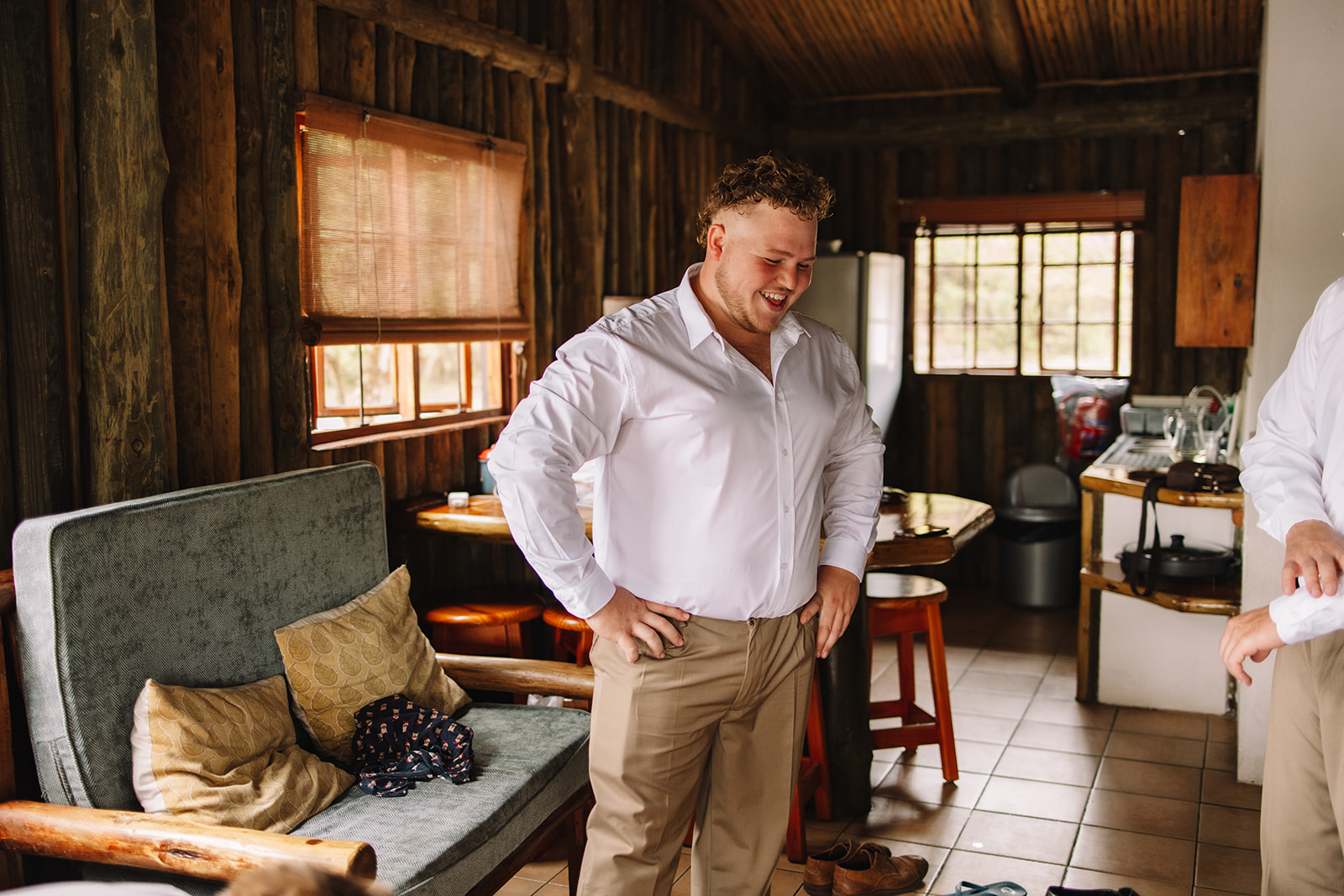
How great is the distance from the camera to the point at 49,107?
274 centimetres

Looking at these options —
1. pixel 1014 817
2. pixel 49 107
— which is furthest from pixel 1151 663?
pixel 49 107

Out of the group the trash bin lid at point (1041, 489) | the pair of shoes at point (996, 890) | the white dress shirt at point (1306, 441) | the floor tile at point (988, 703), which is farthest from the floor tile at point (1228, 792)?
the trash bin lid at point (1041, 489)

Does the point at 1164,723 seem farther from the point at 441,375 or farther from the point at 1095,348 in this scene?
the point at 441,375

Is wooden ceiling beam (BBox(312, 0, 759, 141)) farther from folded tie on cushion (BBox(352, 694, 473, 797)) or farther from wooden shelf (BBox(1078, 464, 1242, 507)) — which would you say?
wooden shelf (BBox(1078, 464, 1242, 507))

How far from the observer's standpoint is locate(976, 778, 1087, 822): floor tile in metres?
3.86

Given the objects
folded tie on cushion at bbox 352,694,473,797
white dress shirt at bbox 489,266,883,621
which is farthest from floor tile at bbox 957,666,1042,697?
white dress shirt at bbox 489,266,883,621

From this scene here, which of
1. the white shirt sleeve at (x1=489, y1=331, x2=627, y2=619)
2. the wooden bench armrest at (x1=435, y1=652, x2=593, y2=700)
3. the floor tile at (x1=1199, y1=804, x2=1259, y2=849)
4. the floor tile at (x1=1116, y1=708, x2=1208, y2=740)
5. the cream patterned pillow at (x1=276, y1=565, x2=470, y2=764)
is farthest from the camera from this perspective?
the floor tile at (x1=1116, y1=708, x2=1208, y2=740)

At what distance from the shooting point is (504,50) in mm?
4746

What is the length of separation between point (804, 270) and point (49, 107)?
1.90 m

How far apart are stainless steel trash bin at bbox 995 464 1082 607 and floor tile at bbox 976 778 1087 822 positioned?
270 centimetres

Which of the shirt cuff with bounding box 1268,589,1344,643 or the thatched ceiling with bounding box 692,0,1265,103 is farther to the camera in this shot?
the thatched ceiling with bounding box 692,0,1265,103

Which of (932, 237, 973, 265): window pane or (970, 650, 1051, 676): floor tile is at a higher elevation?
(932, 237, 973, 265): window pane

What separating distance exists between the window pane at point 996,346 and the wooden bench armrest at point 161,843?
229 inches

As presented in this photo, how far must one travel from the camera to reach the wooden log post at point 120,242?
2787 millimetres
